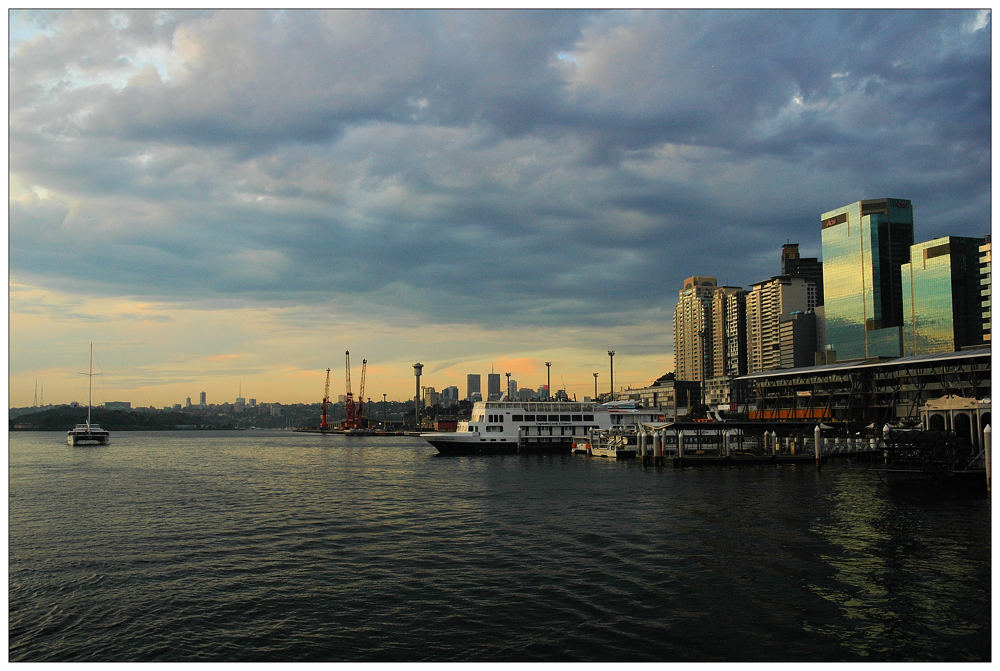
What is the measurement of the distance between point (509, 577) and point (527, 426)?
3752 inches

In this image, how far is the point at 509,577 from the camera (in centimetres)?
3062

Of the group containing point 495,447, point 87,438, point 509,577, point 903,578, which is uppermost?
point 903,578

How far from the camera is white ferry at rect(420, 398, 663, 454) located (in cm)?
12306

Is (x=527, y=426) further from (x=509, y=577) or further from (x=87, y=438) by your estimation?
(x=87, y=438)

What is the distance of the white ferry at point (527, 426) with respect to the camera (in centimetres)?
12306

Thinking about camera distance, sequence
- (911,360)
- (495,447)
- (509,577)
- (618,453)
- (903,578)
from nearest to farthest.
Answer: (903,578)
(509,577)
(618,453)
(495,447)
(911,360)

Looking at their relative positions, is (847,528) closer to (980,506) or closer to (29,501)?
(980,506)

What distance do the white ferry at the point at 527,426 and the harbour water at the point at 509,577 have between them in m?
61.8

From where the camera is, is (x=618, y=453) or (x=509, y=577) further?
(x=618, y=453)

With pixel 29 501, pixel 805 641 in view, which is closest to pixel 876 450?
pixel 805 641

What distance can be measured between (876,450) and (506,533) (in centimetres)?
7930

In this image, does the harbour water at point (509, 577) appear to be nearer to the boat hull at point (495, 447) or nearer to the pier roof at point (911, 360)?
the boat hull at point (495, 447)

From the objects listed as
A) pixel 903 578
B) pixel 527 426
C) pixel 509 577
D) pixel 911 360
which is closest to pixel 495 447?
pixel 527 426

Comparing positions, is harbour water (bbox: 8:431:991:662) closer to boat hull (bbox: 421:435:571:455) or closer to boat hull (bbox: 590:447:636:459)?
boat hull (bbox: 590:447:636:459)
